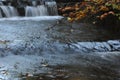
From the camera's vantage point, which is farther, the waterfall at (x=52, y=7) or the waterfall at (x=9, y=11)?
the waterfall at (x=52, y=7)

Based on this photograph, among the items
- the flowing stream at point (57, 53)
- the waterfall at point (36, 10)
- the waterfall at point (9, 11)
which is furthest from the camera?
the waterfall at point (36, 10)

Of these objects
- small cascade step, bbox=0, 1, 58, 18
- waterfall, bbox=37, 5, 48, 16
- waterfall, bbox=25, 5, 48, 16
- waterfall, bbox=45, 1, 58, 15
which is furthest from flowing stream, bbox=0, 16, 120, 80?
waterfall, bbox=45, 1, 58, 15

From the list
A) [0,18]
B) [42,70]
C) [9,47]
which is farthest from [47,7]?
[42,70]

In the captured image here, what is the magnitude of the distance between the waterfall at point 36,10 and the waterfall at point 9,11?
2.11ft

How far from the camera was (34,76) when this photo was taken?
8680 millimetres

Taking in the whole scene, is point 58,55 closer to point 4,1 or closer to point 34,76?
point 34,76

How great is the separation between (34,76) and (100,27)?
7469 mm

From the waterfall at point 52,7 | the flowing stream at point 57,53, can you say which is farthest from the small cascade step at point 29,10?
the flowing stream at point 57,53

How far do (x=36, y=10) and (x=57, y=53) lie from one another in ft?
29.3

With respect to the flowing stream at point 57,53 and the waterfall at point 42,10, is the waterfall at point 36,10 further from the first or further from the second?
the flowing stream at point 57,53

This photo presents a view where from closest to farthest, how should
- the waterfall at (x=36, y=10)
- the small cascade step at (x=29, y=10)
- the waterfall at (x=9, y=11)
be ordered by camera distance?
the waterfall at (x=9, y=11) < the small cascade step at (x=29, y=10) < the waterfall at (x=36, y=10)

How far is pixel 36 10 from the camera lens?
19781mm

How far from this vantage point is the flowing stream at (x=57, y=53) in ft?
29.5

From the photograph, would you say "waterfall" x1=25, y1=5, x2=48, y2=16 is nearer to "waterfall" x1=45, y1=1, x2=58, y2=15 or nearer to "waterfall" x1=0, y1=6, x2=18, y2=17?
"waterfall" x1=45, y1=1, x2=58, y2=15
